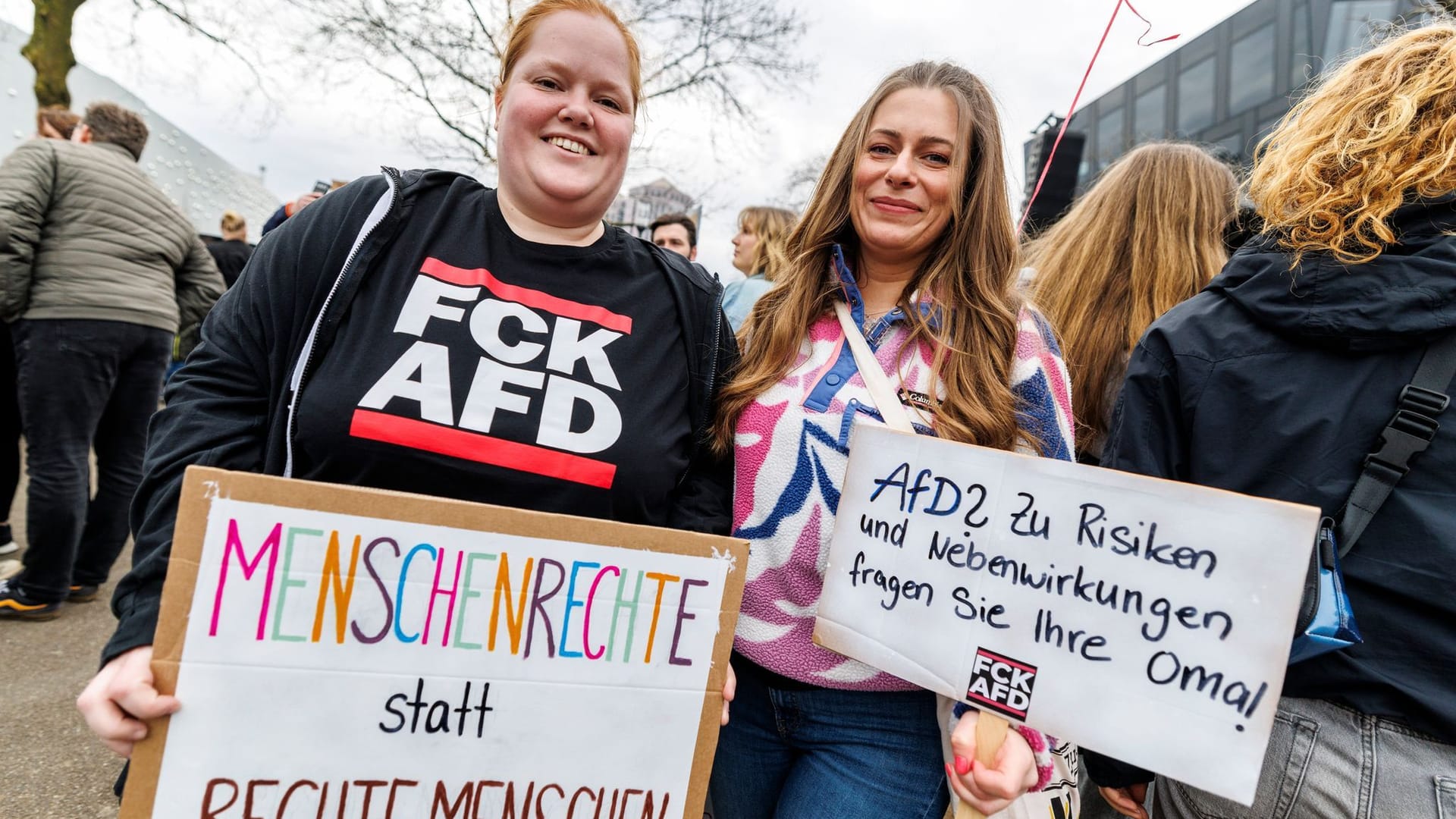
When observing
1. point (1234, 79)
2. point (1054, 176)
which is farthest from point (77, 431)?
point (1234, 79)

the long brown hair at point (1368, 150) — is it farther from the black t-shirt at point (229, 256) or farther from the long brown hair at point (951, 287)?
the black t-shirt at point (229, 256)

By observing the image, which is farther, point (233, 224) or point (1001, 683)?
point (233, 224)

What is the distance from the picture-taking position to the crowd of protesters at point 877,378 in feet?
3.90

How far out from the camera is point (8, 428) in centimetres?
363

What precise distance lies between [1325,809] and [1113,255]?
1.56m

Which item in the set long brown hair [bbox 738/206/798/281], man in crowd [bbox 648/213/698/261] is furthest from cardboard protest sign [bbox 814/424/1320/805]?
man in crowd [bbox 648/213/698/261]

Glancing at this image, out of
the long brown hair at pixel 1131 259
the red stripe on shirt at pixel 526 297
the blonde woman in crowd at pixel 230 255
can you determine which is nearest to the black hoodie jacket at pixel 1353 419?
the long brown hair at pixel 1131 259

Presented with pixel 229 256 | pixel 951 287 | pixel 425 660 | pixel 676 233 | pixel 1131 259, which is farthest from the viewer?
pixel 229 256

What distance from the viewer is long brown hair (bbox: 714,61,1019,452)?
1.47 m

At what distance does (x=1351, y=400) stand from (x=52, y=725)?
3.79 meters

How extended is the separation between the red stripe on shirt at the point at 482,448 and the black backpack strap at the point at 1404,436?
1.19 m

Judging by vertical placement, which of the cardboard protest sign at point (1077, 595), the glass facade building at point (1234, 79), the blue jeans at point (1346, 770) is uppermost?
the glass facade building at point (1234, 79)

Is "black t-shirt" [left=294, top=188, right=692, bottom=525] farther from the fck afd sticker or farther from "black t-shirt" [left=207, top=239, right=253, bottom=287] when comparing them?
"black t-shirt" [left=207, top=239, right=253, bottom=287]

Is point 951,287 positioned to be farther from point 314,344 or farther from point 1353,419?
point 314,344
